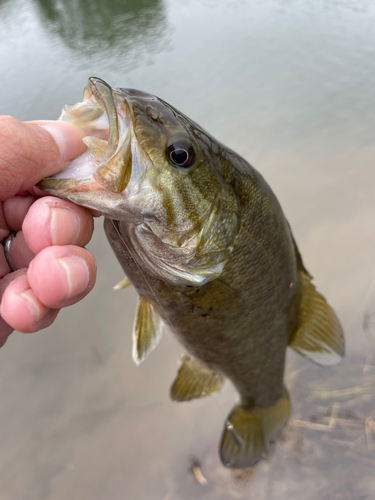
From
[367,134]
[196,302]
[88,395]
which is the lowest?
[88,395]

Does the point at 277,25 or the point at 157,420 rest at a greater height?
the point at 277,25

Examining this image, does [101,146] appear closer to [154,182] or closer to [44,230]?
[154,182]

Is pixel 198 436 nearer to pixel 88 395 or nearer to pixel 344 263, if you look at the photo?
pixel 88 395

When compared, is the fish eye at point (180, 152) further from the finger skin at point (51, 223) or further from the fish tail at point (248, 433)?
the fish tail at point (248, 433)

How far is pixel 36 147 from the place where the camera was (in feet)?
3.90

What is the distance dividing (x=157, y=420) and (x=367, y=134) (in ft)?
14.1

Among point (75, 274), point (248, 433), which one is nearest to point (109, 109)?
point (75, 274)

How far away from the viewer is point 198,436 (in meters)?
2.63

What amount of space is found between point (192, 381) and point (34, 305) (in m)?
1.43

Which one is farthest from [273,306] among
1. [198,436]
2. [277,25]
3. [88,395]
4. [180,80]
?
[277,25]

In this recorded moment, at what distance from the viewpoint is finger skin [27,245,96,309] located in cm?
110

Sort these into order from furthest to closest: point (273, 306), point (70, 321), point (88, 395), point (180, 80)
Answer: point (180, 80) → point (70, 321) → point (88, 395) → point (273, 306)

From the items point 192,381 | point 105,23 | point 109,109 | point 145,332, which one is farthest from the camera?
point 105,23

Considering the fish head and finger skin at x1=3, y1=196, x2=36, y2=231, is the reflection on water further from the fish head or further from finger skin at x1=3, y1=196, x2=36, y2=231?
the fish head
